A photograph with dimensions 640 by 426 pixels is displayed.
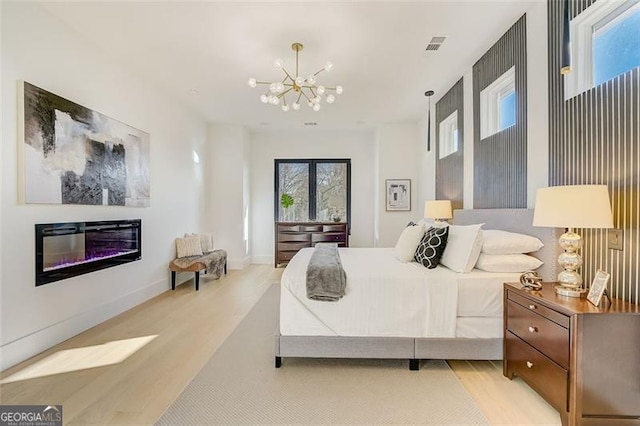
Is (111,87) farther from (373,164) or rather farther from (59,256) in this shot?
(373,164)

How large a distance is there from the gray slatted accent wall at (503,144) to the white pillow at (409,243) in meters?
0.92

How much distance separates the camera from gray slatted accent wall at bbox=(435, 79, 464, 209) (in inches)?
154

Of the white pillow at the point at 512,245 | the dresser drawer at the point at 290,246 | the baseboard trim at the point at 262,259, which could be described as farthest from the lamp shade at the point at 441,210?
the baseboard trim at the point at 262,259

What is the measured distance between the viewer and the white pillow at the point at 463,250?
2297 mm

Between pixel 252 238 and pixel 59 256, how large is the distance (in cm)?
403

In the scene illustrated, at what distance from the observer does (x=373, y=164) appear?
21.5 ft

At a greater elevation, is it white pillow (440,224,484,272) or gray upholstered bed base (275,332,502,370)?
white pillow (440,224,484,272)

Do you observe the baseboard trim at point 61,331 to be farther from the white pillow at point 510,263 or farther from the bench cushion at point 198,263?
the white pillow at point 510,263

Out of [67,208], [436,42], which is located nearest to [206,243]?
[67,208]

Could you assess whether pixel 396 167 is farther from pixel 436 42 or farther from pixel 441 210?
pixel 436 42

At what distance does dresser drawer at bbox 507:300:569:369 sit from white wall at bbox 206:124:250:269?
16.0 ft

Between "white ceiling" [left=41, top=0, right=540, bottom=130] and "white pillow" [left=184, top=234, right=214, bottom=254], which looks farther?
"white pillow" [left=184, top=234, right=214, bottom=254]

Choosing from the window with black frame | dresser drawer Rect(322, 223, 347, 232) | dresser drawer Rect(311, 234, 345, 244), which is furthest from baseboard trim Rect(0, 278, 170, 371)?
the window with black frame

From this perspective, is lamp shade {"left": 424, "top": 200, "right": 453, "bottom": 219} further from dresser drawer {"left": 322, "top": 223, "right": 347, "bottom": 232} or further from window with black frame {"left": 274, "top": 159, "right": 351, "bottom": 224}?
window with black frame {"left": 274, "top": 159, "right": 351, "bottom": 224}
